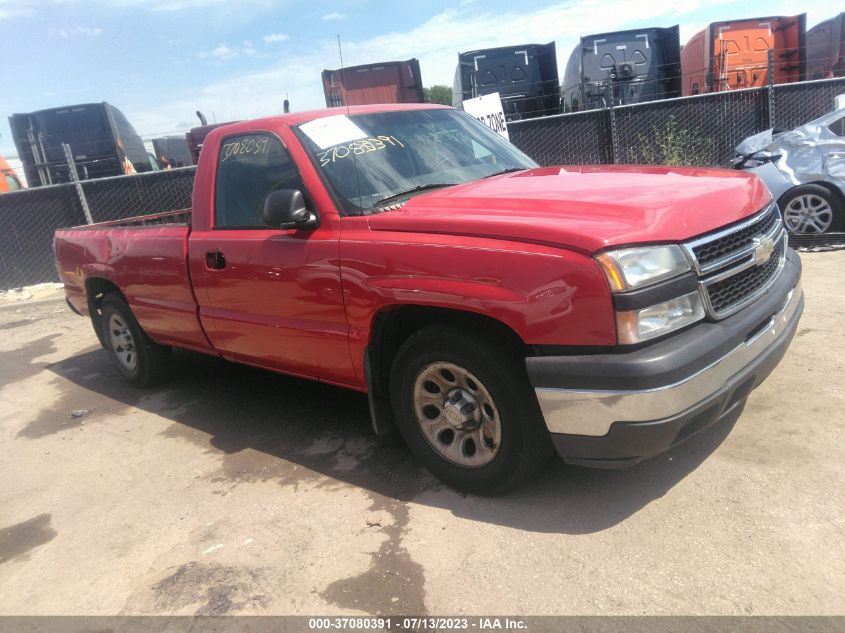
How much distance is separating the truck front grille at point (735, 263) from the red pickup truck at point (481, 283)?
0.01m

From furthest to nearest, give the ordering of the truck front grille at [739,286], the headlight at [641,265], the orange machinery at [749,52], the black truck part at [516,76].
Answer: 1. the black truck part at [516,76]
2. the orange machinery at [749,52]
3. the truck front grille at [739,286]
4. the headlight at [641,265]

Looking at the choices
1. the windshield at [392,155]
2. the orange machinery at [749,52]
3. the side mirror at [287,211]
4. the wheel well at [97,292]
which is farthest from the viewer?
the orange machinery at [749,52]

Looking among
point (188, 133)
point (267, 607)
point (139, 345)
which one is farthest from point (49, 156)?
point (267, 607)

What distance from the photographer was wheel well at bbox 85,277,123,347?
554 centimetres

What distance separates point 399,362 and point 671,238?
138 cm

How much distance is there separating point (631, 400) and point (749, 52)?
1381 cm

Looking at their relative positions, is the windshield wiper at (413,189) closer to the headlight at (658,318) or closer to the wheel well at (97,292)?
the headlight at (658,318)

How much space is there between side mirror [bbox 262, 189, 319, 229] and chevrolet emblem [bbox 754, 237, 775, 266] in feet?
6.95

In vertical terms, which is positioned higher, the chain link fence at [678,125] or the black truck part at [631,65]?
the black truck part at [631,65]

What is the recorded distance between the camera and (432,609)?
8.19 feet

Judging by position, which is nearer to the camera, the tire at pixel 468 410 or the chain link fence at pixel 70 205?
the tire at pixel 468 410

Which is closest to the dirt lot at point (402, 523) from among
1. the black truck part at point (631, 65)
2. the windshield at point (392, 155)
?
the windshield at point (392, 155)

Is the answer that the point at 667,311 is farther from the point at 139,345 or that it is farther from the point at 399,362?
the point at 139,345

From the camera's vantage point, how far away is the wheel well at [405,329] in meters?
2.88
